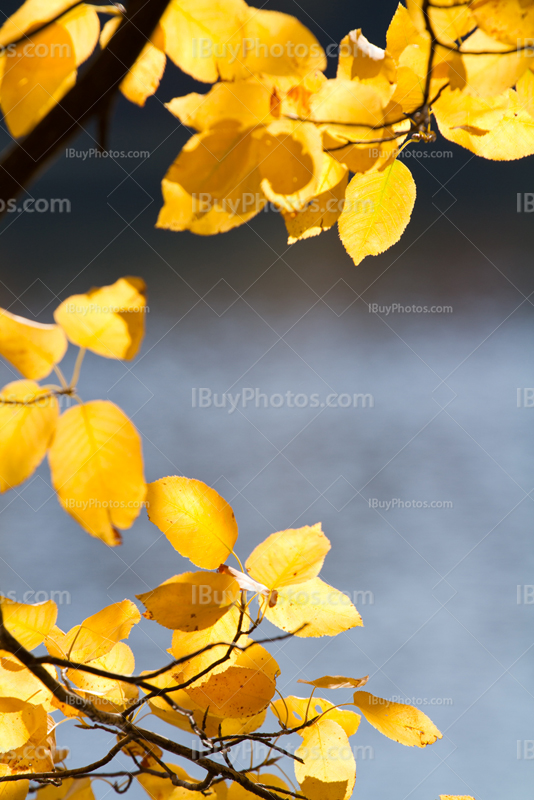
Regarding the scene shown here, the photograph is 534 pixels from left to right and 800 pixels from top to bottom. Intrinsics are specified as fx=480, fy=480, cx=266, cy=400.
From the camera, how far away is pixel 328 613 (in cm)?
27

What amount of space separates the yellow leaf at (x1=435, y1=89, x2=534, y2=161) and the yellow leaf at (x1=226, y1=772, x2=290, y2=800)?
369 mm

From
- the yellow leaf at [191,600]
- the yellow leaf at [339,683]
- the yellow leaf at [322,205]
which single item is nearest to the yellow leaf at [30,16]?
the yellow leaf at [322,205]

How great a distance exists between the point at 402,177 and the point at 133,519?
20cm

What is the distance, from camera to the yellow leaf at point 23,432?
0.16 metres

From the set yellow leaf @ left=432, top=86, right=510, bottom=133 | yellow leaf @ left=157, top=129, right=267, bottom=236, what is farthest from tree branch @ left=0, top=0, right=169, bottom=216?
yellow leaf @ left=432, top=86, right=510, bottom=133

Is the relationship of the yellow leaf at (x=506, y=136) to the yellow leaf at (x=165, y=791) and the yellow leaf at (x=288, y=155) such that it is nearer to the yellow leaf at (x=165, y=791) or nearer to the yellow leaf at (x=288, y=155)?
the yellow leaf at (x=288, y=155)

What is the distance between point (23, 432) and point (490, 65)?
0.69 ft

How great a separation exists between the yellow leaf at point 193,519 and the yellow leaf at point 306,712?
0.15 meters

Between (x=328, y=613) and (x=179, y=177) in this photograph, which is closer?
(x=179, y=177)

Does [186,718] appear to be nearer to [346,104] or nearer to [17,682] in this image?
[17,682]

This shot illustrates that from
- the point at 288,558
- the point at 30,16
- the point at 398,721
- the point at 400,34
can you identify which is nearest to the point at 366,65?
the point at 400,34

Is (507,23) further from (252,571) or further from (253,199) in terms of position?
(252,571)

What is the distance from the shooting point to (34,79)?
169 millimetres

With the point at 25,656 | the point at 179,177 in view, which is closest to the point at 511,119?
the point at 179,177
